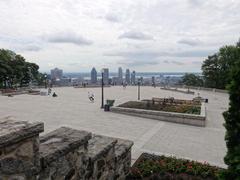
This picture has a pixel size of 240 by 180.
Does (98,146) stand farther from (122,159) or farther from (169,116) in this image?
(169,116)

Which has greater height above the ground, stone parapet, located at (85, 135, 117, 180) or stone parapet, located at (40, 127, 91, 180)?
stone parapet, located at (40, 127, 91, 180)

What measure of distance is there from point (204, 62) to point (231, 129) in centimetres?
4258

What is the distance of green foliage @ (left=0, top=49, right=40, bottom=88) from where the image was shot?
37953 mm

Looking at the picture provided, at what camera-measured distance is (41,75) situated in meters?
52.4

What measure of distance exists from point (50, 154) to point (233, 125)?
11.3 ft

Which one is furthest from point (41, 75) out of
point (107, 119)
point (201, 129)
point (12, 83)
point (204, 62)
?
point (201, 129)

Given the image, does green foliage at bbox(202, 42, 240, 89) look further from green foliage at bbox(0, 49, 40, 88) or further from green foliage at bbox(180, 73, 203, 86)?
Result: green foliage at bbox(0, 49, 40, 88)

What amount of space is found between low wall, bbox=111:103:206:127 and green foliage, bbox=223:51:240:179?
11.5 metres

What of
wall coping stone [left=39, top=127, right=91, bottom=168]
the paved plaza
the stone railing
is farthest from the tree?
wall coping stone [left=39, top=127, right=91, bottom=168]

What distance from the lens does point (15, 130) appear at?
237 centimetres

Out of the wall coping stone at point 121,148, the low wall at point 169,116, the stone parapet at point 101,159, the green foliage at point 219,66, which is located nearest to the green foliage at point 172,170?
the wall coping stone at point 121,148

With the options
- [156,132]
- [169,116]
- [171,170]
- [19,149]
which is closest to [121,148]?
[171,170]

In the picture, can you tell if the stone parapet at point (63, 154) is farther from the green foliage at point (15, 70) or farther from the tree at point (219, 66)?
the tree at point (219, 66)

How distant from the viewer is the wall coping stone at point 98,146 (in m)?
4.17
